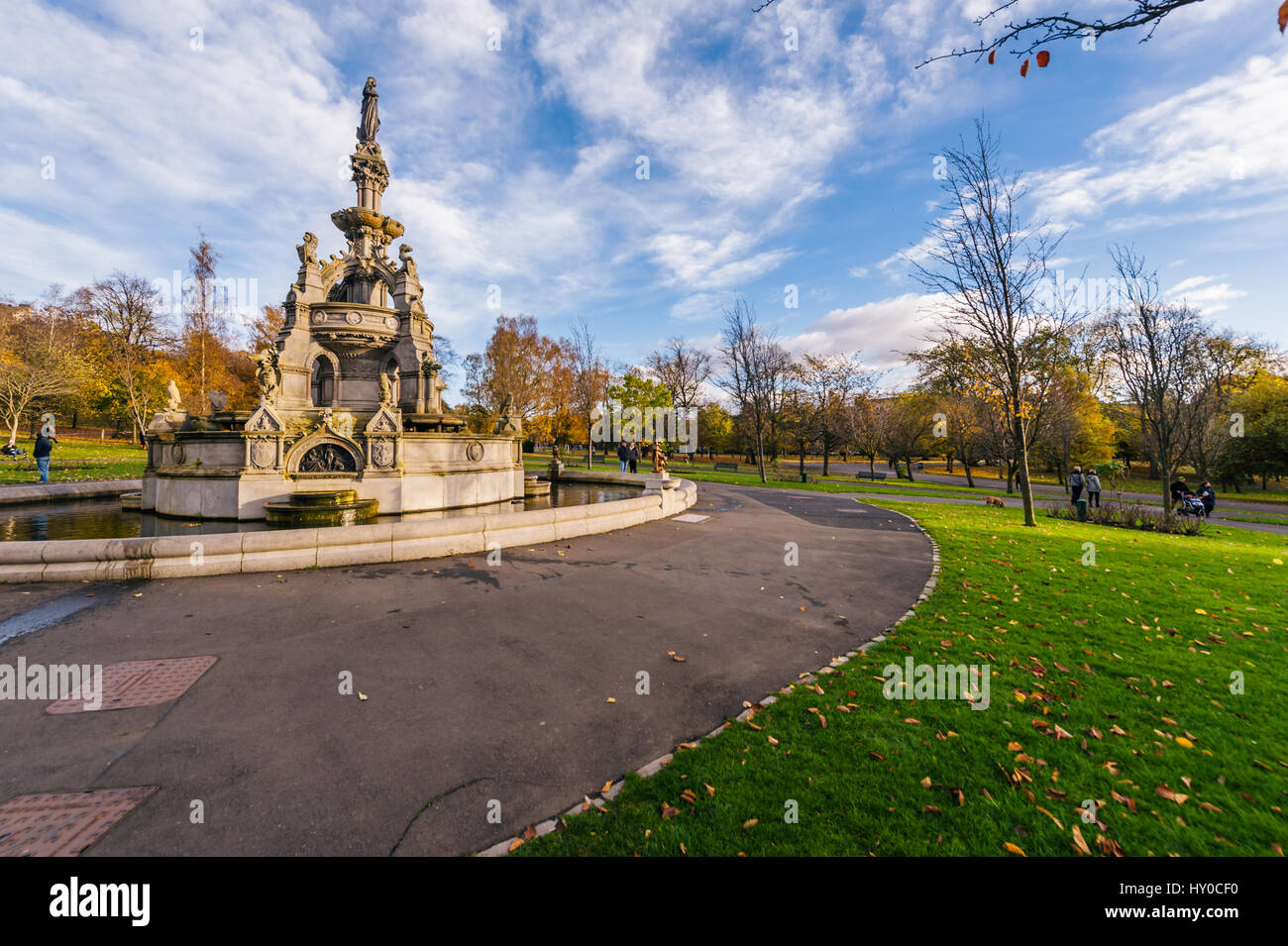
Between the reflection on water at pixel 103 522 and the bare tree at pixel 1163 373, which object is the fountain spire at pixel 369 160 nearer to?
the reflection on water at pixel 103 522

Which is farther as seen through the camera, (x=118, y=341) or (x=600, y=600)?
(x=118, y=341)

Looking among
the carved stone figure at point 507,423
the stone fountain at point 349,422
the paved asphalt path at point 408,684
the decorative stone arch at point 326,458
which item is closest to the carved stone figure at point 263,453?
the stone fountain at point 349,422

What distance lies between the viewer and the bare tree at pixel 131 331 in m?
38.4

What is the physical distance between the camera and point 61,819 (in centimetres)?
260

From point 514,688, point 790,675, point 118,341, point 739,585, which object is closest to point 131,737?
point 514,688

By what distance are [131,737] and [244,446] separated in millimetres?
9861

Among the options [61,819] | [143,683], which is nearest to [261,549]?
[143,683]

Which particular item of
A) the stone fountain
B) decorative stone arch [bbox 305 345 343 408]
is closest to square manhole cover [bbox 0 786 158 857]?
the stone fountain

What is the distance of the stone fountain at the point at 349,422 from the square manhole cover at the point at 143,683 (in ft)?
21.3

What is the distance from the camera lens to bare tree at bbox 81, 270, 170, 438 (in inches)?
1513

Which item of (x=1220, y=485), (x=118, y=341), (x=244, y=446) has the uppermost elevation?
(x=118, y=341)

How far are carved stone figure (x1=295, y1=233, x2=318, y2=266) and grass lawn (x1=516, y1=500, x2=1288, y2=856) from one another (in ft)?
66.3
